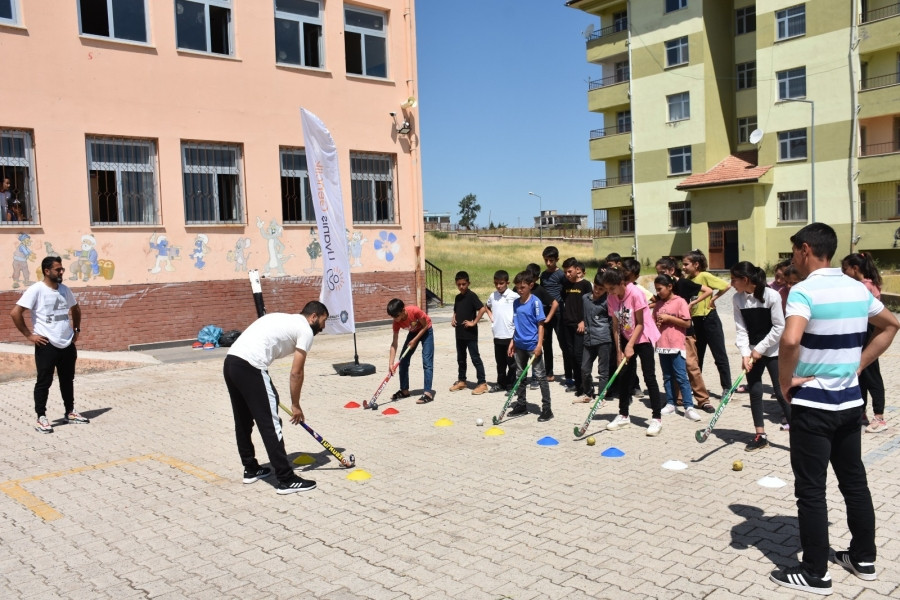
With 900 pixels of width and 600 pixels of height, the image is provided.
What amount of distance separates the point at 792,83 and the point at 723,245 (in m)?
8.33

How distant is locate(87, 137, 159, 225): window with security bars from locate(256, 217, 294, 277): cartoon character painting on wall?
8.12 ft

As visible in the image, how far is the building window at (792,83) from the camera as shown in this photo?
35031 millimetres

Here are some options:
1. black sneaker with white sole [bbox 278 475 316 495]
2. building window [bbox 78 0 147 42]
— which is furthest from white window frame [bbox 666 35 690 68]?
black sneaker with white sole [bbox 278 475 316 495]

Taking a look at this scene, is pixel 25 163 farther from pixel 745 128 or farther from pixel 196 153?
pixel 745 128

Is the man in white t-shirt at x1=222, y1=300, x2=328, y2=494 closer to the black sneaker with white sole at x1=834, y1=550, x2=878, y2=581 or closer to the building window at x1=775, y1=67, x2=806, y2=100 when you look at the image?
the black sneaker with white sole at x1=834, y1=550, x2=878, y2=581

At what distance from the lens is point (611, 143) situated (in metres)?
44.6

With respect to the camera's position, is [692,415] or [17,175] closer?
[692,415]

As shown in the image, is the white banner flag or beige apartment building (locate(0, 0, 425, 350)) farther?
beige apartment building (locate(0, 0, 425, 350))

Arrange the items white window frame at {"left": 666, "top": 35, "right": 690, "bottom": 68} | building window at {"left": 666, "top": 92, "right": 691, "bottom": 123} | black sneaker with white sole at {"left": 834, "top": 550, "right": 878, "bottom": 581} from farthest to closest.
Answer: building window at {"left": 666, "top": 92, "right": 691, "bottom": 123} → white window frame at {"left": 666, "top": 35, "right": 690, "bottom": 68} → black sneaker with white sole at {"left": 834, "top": 550, "right": 878, "bottom": 581}

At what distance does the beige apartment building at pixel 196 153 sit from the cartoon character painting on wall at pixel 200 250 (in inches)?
0.9

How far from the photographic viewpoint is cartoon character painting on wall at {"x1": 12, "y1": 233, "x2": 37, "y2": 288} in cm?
1422

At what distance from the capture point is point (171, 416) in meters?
9.60

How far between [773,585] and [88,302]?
1421 cm

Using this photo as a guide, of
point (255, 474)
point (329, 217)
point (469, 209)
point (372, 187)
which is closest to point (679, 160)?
point (372, 187)
